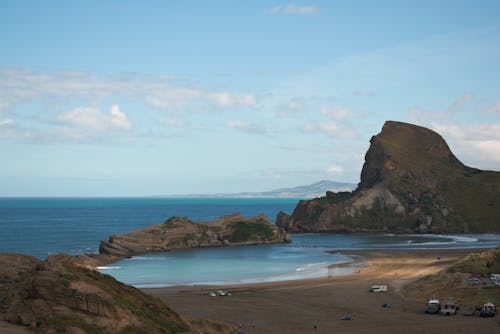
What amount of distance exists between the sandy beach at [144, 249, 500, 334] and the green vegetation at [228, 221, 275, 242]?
5885 centimetres

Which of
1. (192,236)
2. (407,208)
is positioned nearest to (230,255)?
(192,236)

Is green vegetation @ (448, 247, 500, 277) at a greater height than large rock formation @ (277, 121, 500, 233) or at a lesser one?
lesser

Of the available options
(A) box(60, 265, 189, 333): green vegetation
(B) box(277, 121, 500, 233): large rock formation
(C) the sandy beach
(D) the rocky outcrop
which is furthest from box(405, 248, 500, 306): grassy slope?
(B) box(277, 121, 500, 233): large rock formation

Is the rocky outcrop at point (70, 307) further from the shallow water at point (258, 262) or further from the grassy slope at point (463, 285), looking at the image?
the shallow water at point (258, 262)

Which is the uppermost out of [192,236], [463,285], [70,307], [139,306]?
[70,307]

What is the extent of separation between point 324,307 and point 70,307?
1375 inches

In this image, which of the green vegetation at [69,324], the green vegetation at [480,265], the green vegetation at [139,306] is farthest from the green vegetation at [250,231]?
the green vegetation at [69,324]

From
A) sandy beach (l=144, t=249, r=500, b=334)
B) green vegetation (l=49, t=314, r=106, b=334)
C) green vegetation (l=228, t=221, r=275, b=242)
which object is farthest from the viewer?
green vegetation (l=228, t=221, r=275, b=242)

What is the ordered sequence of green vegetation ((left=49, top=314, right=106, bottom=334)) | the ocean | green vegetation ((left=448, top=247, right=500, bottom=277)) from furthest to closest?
the ocean, green vegetation ((left=448, top=247, right=500, bottom=277)), green vegetation ((left=49, top=314, right=106, bottom=334))

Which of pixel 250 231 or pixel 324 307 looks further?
pixel 250 231

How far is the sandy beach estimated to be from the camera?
53.0m

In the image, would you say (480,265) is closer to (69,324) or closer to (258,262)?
(258,262)

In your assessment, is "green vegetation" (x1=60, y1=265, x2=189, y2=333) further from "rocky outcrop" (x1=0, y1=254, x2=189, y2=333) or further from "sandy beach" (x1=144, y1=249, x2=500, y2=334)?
"sandy beach" (x1=144, y1=249, x2=500, y2=334)

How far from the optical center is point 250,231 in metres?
153
